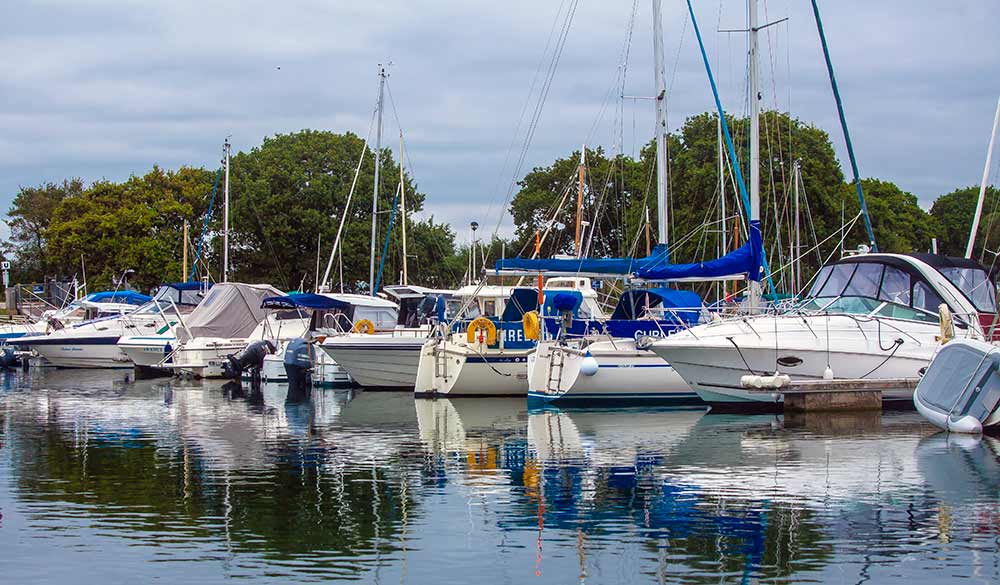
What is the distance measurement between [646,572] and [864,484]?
5.74 metres

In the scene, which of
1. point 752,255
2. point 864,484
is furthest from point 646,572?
point 752,255

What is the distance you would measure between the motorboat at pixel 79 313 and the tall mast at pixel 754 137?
31.7m

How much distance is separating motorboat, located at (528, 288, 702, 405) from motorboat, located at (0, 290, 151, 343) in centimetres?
2935

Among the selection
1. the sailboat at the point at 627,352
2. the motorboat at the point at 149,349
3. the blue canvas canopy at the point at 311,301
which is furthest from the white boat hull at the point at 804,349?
the motorboat at the point at 149,349

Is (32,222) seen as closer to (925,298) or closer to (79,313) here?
(79,313)

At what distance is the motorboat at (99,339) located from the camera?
1823 inches

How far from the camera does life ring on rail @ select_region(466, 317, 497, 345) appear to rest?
29734mm

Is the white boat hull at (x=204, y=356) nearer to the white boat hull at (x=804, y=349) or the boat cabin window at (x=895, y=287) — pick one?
the white boat hull at (x=804, y=349)

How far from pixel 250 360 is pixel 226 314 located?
3.72 m

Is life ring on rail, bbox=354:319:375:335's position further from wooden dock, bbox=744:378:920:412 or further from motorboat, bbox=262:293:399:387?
wooden dock, bbox=744:378:920:412

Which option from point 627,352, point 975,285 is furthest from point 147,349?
point 975,285

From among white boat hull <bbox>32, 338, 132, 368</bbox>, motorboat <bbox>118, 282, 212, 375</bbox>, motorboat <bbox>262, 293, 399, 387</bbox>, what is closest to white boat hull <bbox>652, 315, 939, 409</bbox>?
motorboat <bbox>262, 293, 399, 387</bbox>

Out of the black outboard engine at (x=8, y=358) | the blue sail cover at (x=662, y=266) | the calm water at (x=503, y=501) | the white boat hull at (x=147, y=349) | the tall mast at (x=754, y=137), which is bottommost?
the calm water at (x=503, y=501)

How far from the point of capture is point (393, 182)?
A: 220ft
